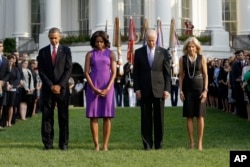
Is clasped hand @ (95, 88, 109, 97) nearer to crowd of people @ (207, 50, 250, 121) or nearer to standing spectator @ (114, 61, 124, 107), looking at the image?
crowd of people @ (207, 50, 250, 121)

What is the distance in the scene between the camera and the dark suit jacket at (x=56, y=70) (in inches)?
432

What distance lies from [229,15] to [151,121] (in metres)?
30.4

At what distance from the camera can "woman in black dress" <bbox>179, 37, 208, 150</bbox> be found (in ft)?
35.7

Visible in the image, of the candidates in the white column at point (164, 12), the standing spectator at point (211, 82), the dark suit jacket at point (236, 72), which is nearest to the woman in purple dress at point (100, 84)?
the dark suit jacket at point (236, 72)

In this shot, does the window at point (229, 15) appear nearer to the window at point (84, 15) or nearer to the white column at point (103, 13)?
the white column at point (103, 13)

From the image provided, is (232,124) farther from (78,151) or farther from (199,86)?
(78,151)

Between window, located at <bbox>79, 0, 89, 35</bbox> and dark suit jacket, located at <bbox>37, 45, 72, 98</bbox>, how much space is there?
28461 mm

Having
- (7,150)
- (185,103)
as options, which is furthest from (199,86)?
(7,150)

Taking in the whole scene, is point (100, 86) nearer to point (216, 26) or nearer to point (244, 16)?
point (216, 26)

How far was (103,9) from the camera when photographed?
1405 inches

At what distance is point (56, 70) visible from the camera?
1100 cm

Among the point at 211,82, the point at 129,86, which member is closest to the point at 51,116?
the point at 211,82

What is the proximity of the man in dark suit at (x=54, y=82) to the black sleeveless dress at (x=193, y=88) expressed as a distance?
2.14 metres

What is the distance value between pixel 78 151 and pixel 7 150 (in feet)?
4.10
